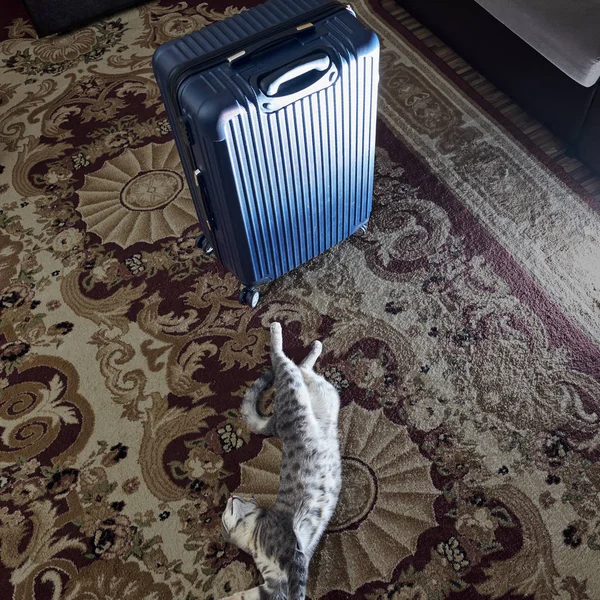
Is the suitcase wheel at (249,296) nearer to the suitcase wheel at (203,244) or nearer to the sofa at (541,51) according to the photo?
the suitcase wheel at (203,244)

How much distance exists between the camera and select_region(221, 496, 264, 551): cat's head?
1.10 metres

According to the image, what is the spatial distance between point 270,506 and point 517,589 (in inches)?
18.4

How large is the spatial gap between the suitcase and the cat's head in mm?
485

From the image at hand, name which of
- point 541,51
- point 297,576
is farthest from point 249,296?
point 541,51

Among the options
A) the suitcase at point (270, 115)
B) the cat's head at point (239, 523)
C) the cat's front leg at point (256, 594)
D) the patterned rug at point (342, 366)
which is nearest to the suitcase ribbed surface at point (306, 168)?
the suitcase at point (270, 115)

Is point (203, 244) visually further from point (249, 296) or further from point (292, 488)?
point (292, 488)

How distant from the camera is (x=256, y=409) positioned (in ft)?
4.15

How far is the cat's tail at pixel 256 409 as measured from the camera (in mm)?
1222

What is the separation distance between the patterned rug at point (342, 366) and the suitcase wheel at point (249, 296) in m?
0.03

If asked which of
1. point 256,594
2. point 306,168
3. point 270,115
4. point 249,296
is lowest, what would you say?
point 256,594

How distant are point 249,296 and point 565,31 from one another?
3.09 feet

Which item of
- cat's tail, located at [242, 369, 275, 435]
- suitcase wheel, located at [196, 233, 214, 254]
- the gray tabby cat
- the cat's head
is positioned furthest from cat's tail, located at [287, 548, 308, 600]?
suitcase wheel, located at [196, 233, 214, 254]

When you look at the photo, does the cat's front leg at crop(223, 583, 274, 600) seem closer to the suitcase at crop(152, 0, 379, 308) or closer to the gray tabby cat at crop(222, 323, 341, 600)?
the gray tabby cat at crop(222, 323, 341, 600)

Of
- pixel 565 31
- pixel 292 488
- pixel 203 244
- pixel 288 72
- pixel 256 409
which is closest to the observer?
pixel 288 72
